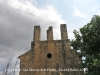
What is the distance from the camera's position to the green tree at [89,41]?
1464cm

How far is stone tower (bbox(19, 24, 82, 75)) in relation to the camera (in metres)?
14.3

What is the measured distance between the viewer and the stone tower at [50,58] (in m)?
14.3

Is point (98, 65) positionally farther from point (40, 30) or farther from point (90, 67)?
point (40, 30)

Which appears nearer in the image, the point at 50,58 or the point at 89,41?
the point at 50,58

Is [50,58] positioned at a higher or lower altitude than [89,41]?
lower

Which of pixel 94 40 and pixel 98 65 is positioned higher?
pixel 94 40

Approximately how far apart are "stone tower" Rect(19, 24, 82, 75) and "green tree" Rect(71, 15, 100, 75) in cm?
113

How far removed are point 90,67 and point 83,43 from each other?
3.27 meters

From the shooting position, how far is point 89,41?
51.4 ft

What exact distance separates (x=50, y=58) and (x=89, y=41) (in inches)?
190

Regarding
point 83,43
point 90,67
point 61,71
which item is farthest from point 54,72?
point 83,43

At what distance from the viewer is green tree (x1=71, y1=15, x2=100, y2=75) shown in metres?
14.6

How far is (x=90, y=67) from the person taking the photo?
1417 centimetres

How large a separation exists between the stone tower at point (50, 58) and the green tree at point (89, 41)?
1128mm
